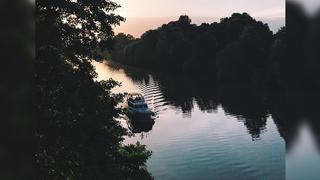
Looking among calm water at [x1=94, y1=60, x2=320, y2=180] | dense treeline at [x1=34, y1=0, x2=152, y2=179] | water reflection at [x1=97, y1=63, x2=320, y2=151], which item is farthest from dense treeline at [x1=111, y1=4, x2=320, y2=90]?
dense treeline at [x1=34, y1=0, x2=152, y2=179]

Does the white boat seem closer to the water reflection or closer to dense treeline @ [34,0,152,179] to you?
the water reflection

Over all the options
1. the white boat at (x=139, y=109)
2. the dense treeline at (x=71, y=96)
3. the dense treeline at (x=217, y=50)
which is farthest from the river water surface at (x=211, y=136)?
the dense treeline at (x=71, y=96)

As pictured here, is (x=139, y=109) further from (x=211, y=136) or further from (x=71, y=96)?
(x=71, y=96)

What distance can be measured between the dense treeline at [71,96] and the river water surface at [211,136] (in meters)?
24.4

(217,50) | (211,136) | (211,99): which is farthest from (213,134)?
(217,50)

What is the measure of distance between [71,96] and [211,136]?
133 feet

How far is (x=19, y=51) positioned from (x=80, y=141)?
6437 mm

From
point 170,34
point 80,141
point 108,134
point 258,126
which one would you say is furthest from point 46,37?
point 170,34

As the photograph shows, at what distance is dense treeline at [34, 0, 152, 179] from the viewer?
4.84 metres

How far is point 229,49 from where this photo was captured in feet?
A: 250

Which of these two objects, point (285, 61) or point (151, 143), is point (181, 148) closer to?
point (151, 143)

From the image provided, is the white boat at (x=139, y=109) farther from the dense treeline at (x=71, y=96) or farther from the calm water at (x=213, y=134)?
the dense treeline at (x=71, y=96)

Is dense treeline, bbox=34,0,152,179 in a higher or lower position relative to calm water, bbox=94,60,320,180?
lower

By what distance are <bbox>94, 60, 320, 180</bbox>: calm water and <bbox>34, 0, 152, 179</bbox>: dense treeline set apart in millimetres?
20494
